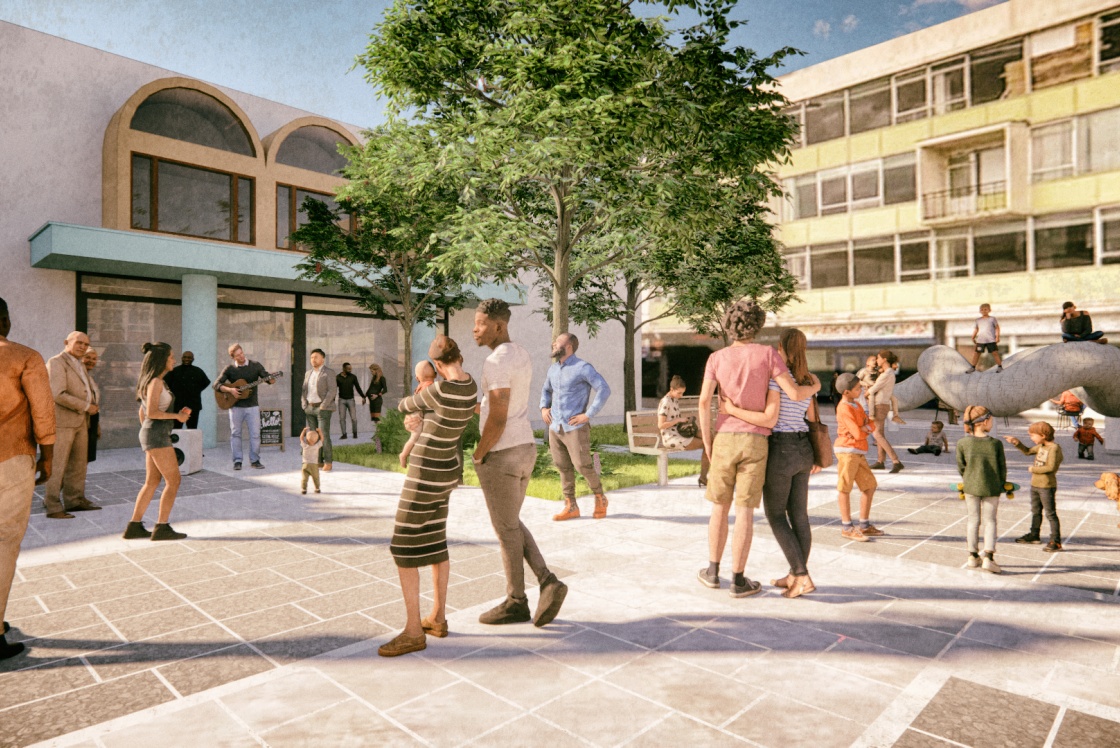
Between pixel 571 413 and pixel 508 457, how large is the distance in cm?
327

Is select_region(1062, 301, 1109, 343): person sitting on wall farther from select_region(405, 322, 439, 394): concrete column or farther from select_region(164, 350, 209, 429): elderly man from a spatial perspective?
select_region(164, 350, 209, 429): elderly man

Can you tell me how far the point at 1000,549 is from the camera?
5895 mm

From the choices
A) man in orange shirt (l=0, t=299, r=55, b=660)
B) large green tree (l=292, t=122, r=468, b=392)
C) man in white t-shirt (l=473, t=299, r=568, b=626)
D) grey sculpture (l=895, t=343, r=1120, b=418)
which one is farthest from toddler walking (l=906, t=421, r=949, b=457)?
man in orange shirt (l=0, t=299, r=55, b=660)

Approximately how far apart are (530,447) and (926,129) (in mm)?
27975

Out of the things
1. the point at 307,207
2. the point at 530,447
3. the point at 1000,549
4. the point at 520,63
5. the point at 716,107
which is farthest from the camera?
the point at 307,207

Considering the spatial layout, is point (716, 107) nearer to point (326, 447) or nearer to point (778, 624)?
point (778, 624)

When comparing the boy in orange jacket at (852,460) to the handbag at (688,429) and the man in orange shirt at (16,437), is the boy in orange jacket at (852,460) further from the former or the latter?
the man in orange shirt at (16,437)

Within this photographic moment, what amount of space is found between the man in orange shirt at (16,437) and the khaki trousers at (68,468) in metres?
4.22

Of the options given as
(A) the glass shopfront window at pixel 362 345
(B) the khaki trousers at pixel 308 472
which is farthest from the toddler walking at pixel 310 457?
(A) the glass shopfront window at pixel 362 345

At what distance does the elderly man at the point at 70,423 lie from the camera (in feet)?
23.7

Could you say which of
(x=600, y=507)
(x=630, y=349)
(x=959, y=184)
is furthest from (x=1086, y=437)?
(x=959, y=184)

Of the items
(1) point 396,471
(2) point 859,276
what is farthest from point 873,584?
(2) point 859,276

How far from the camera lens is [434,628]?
396 cm

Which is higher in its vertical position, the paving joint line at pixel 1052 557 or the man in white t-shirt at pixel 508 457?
the man in white t-shirt at pixel 508 457
